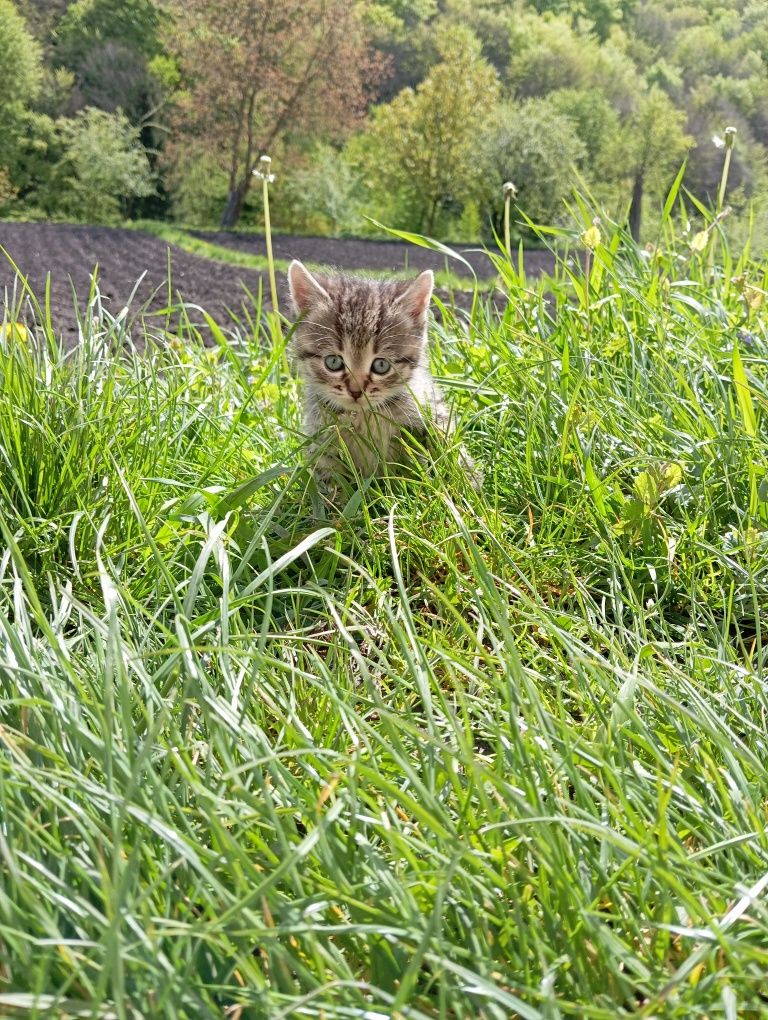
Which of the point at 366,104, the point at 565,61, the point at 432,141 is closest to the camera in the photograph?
the point at 565,61

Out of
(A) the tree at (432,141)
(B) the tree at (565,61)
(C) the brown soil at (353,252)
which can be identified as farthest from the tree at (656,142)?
(A) the tree at (432,141)

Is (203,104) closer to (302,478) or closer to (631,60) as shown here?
(631,60)

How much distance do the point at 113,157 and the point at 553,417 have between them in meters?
6.03

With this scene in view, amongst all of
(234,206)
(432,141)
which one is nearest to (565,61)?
(432,141)

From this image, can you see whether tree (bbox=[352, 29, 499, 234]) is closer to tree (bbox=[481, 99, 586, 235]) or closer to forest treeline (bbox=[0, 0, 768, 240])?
forest treeline (bbox=[0, 0, 768, 240])

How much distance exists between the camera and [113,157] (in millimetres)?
6484

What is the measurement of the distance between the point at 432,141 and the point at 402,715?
7.91 meters

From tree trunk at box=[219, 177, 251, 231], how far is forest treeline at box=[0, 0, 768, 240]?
0.02 m

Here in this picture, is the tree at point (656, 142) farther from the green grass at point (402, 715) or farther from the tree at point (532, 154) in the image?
the green grass at point (402, 715)

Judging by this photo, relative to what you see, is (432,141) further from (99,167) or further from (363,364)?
(363,364)

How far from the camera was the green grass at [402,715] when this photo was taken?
657mm

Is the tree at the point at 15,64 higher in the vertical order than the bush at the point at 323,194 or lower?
higher

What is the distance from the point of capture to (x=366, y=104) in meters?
7.79

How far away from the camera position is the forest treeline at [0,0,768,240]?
5801 millimetres
